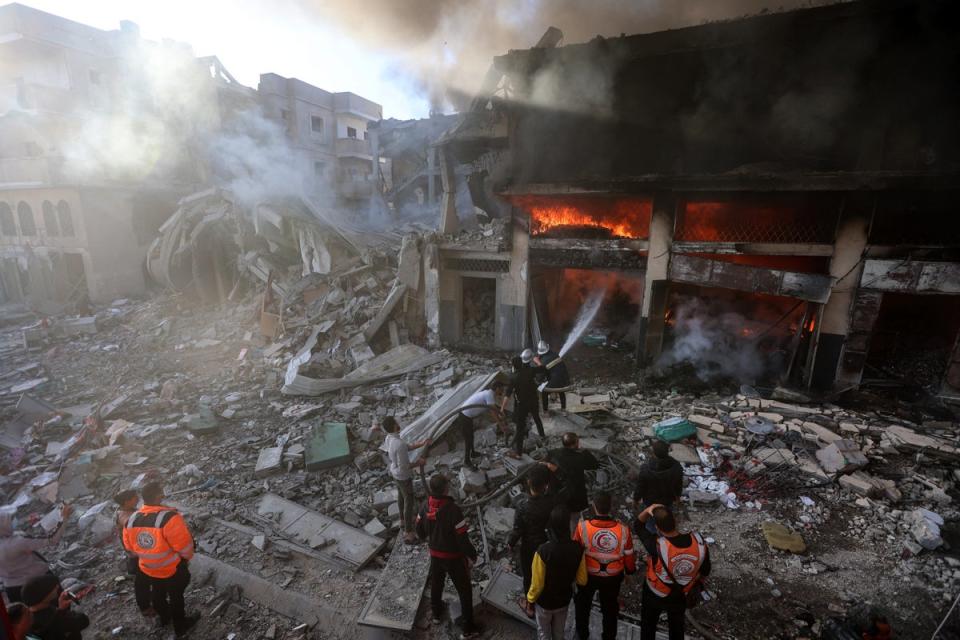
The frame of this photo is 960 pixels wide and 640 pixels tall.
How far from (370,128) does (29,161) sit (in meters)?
16.6

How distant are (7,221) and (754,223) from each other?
3170cm

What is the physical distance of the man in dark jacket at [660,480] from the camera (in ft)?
16.1

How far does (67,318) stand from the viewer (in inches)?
661

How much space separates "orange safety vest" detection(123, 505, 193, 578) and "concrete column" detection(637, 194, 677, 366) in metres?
10.7

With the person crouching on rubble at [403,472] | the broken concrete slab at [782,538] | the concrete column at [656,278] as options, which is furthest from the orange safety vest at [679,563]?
the concrete column at [656,278]

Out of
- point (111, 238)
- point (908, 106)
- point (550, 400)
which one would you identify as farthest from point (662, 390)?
point (111, 238)

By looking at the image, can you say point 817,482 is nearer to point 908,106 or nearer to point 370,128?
point 908,106

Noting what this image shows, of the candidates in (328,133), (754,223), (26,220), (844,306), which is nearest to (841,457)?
(844,306)

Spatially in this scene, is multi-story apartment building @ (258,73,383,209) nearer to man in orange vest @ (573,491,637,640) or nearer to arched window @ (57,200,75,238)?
arched window @ (57,200,75,238)

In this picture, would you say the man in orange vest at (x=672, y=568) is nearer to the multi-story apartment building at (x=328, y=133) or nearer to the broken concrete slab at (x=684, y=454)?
the broken concrete slab at (x=684, y=454)

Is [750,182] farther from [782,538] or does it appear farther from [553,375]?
[782,538]

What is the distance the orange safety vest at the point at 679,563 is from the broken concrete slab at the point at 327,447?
5.45m

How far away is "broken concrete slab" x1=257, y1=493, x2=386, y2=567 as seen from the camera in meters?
5.62

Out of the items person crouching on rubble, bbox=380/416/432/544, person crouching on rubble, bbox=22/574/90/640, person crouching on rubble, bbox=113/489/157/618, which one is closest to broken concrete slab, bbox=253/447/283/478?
person crouching on rubble, bbox=113/489/157/618
